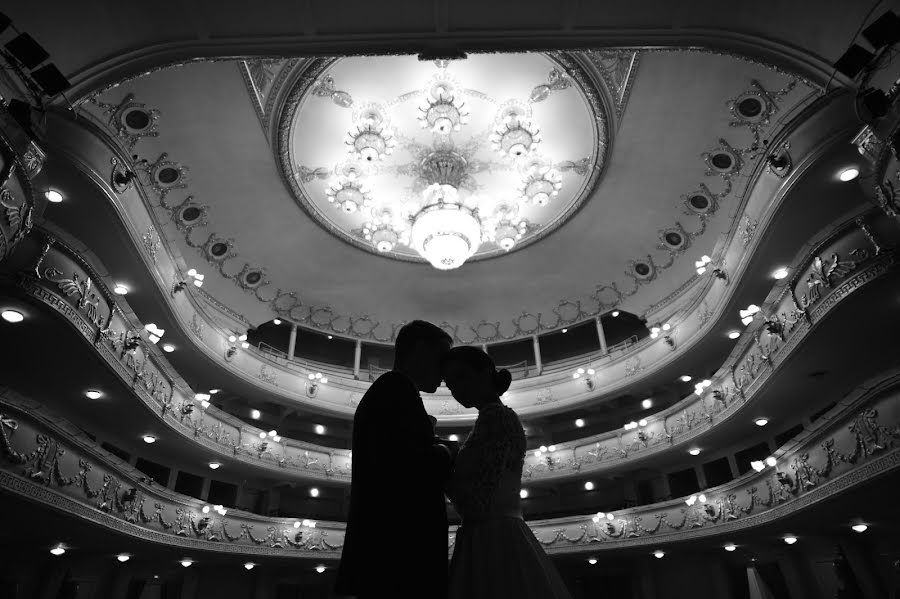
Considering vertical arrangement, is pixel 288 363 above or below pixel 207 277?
below

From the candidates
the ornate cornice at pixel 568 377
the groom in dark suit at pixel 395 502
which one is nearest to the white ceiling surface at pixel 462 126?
the ornate cornice at pixel 568 377

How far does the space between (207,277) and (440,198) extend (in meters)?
9.01

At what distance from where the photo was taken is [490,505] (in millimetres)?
2461

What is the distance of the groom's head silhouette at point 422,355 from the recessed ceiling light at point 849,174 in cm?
1047

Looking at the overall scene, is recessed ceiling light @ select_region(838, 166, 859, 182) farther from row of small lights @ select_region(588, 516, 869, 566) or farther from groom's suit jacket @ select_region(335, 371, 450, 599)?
groom's suit jacket @ select_region(335, 371, 450, 599)

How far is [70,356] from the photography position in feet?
33.3

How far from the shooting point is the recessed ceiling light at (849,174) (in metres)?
9.70

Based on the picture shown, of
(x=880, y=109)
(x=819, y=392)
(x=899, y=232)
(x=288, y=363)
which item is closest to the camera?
(x=880, y=109)

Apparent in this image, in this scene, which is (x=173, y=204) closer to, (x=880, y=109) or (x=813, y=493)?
(x=880, y=109)

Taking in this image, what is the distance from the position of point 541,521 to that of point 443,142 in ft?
41.5

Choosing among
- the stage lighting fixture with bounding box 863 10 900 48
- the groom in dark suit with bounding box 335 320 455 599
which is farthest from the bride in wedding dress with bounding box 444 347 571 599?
the stage lighting fixture with bounding box 863 10 900 48

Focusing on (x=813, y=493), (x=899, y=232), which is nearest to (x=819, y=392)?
(x=813, y=493)

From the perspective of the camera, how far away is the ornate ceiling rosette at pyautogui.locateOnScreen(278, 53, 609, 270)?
43.8 ft

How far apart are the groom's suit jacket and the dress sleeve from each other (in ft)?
0.80
